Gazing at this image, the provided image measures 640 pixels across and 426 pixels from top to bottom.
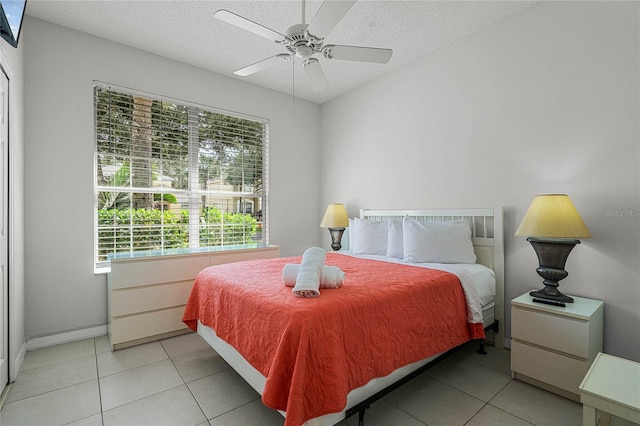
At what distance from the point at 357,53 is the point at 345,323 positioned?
1746 millimetres

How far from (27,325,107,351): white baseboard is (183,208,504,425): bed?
1157 millimetres

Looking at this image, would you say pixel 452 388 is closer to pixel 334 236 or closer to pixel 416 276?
pixel 416 276

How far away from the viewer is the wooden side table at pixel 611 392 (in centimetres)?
119

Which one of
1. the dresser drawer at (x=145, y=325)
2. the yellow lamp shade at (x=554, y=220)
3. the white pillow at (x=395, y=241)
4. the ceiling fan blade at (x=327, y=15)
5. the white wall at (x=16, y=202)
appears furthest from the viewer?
the white pillow at (x=395, y=241)

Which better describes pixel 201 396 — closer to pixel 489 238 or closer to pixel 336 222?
pixel 336 222

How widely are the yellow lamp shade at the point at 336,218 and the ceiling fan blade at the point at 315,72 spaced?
169cm

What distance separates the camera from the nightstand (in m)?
1.84

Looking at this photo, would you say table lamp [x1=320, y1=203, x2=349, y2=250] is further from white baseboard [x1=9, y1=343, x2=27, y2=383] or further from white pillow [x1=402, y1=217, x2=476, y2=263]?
white baseboard [x1=9, y1=343, x2=27, y2=383]

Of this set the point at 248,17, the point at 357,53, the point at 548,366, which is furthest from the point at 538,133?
the point at 248,17

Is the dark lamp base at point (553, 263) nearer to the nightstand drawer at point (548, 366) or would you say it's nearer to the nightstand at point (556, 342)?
the nightstand at point (556, 342)

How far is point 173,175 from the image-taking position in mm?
3387

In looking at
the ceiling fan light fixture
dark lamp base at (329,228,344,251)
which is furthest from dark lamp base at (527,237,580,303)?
dark lamp base at (329,228,344,251)

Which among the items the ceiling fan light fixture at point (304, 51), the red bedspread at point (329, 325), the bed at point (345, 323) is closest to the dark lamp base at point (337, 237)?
the bed at point (345, 323)

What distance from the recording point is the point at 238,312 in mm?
1820
